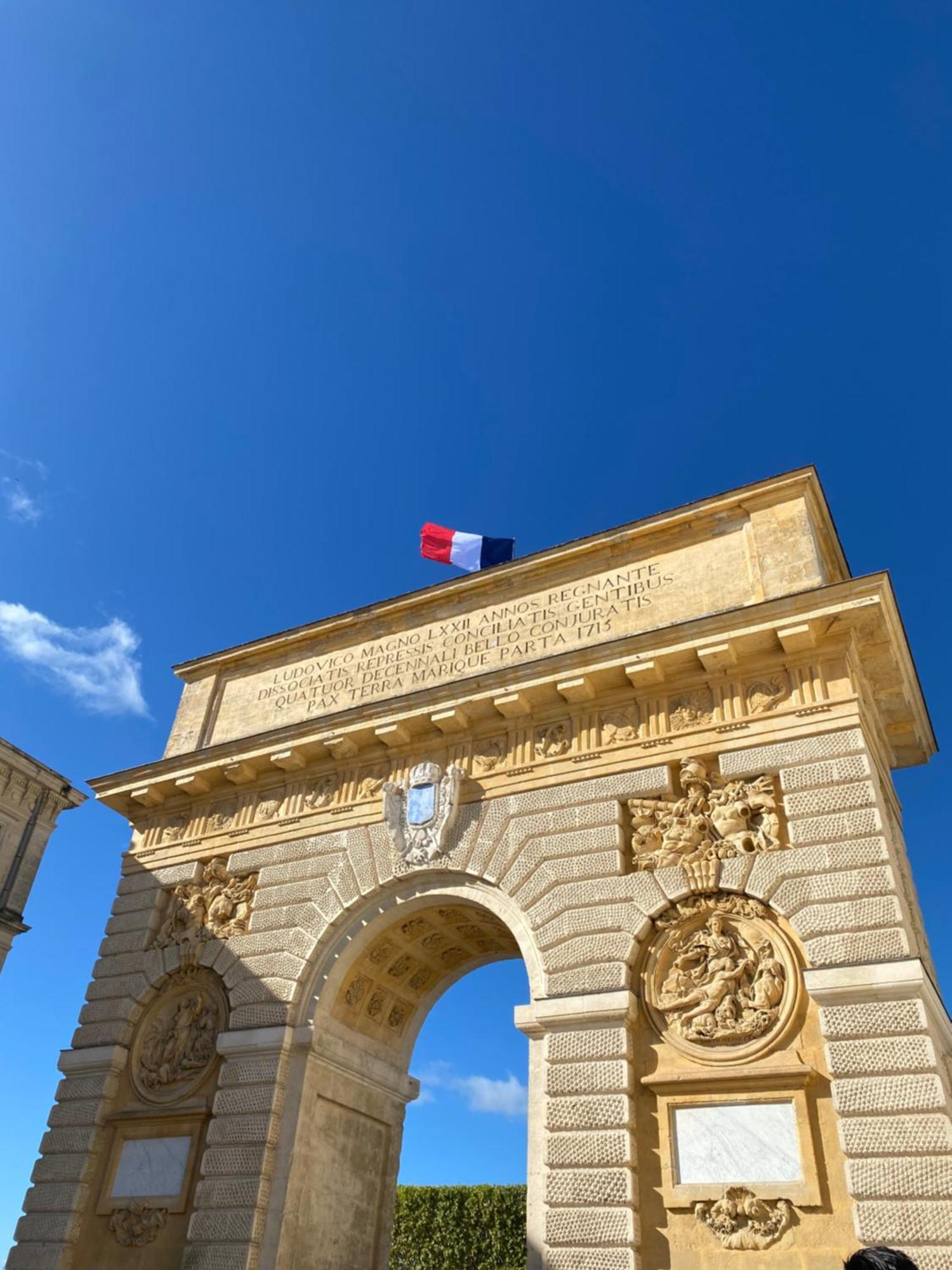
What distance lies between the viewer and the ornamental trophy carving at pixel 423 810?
42.8 ft

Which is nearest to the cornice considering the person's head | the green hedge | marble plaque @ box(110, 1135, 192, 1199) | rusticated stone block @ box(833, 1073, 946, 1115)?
rusticated stone block @ box(833, 1073, 946, 1115)

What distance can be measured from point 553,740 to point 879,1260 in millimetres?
10250

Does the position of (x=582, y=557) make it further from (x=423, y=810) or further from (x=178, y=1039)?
(x=178, y=1039)

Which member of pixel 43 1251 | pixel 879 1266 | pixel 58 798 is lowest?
pixel 879 1266

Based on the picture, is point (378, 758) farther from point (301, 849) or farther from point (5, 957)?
point (5, 957)

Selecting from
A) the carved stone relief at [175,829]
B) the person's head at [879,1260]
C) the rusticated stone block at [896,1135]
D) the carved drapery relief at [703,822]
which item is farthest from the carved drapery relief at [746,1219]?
the carved stone relief at [175,829]

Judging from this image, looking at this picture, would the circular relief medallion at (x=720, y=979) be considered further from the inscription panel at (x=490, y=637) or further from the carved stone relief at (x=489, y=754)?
the inscription panel at (x=490, y=637)

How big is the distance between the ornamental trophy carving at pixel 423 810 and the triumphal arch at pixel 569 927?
5cm

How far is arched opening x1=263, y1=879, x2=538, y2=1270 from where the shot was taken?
39.5ft

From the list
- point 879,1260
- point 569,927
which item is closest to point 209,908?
point 569,927

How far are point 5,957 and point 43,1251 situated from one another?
30.5ft

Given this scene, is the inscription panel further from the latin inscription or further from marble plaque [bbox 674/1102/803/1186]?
marble plaque [bbox 674/1102/803/1186]

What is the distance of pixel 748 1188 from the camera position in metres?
9.38

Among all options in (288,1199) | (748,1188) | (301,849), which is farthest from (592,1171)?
(301,849)
